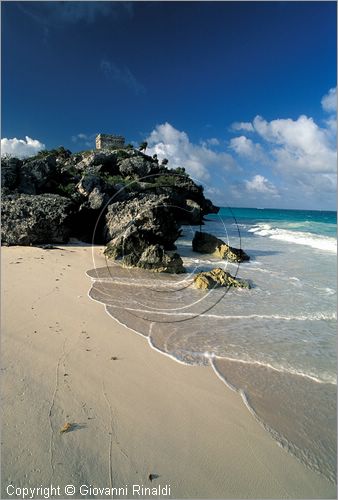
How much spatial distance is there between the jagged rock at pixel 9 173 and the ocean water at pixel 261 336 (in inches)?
351

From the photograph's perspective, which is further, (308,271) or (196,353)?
(308,271)

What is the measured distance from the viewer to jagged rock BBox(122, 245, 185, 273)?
9.61m

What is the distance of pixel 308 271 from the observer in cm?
1123

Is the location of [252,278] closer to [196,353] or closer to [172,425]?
[196,353]

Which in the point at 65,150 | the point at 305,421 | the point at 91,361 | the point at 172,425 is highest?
the point at 65,150

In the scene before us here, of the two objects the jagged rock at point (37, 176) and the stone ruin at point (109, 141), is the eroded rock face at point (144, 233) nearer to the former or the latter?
the jagged rock at point (37, 176)

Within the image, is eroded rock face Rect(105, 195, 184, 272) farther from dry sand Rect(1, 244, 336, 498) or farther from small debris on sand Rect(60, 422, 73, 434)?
small debris on sand Rect(60, 422, 73, 434)

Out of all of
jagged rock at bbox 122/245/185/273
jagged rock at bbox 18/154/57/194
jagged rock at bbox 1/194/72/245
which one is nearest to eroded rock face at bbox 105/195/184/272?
jagged rock at bbox 122/245/185/273

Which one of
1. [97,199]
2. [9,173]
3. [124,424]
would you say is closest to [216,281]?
[124,424]

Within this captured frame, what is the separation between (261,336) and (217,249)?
803 cm

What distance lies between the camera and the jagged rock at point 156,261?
31.5 ft

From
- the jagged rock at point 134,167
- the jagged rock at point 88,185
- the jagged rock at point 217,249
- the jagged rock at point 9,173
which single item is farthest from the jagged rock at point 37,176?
the jagged rock at point 134,167

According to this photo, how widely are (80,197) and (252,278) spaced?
10.4 meters

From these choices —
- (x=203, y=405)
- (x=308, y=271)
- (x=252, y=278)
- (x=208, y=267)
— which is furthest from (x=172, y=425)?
(x=308, y=271)
